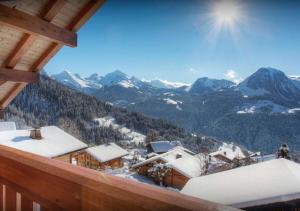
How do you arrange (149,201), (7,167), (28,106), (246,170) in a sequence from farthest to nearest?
(28,106)
(246,170)
(7,167)
(149,201)

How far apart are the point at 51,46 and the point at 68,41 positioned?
0.66 m

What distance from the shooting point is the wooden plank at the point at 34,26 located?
3533 mm

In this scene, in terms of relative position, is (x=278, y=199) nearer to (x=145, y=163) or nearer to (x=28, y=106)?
(x=145, y=163)

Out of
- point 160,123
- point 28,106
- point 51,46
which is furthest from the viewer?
point 160,123

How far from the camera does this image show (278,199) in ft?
20.5

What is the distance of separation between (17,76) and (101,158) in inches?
993

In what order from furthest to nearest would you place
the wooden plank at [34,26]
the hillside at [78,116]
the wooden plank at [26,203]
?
the hillside at [78,116], the wooden plank at [34,26], the wooden plank at [26,203]

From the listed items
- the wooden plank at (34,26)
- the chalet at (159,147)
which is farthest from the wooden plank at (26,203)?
the chalet at (159,147)

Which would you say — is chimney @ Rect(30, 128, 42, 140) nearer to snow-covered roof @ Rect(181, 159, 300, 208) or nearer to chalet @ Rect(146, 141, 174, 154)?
snow-covered roof @ Rect(181, 159, 300, 208)

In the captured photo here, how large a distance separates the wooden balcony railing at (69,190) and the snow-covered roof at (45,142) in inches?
512

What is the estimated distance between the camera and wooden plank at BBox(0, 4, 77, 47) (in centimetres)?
353

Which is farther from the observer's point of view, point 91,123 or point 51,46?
point 91,123

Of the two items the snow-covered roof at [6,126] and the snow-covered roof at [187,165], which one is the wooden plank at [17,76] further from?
the snow-covered roof at [187,165]

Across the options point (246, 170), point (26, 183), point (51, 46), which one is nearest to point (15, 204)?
A: point (26, 183)
